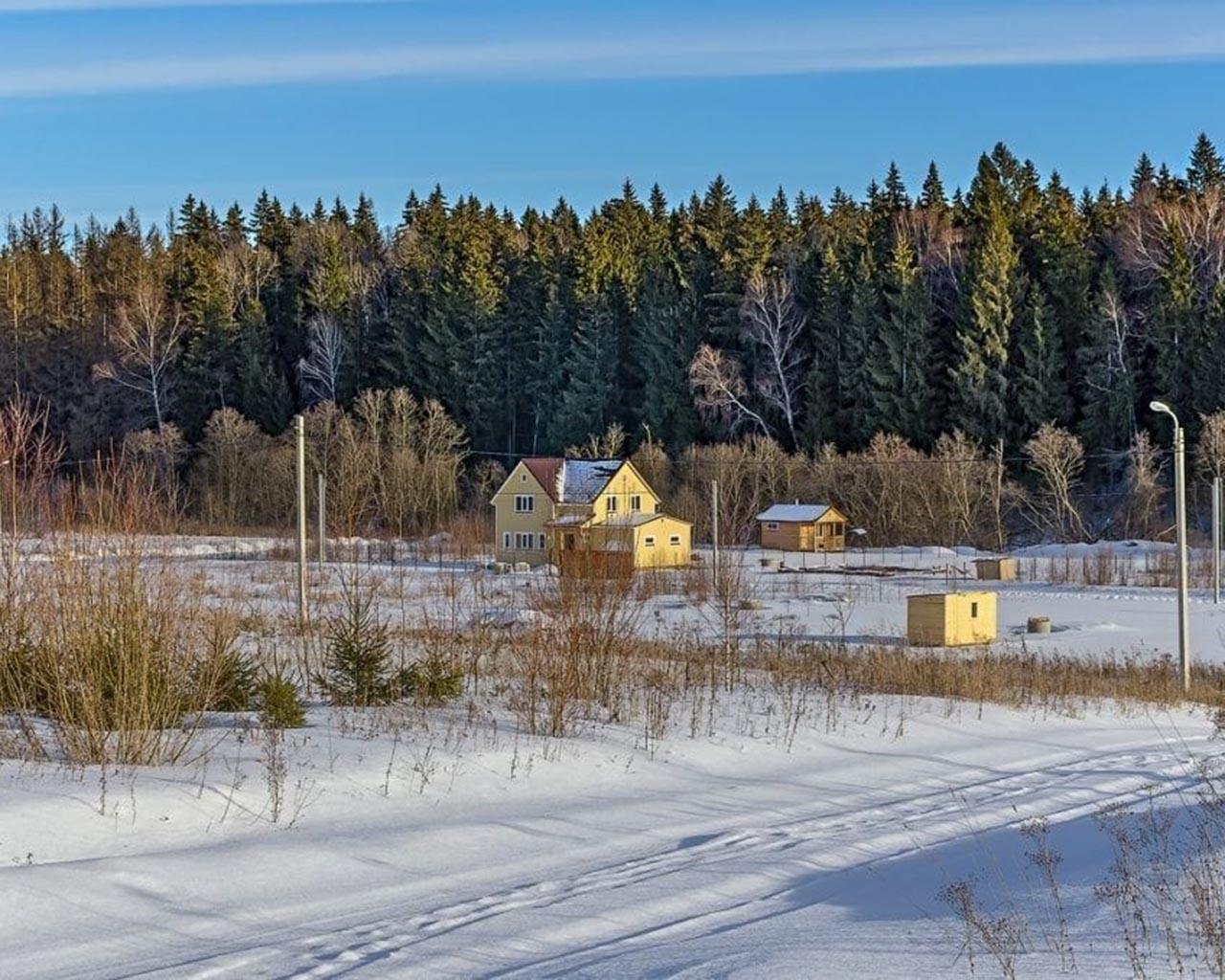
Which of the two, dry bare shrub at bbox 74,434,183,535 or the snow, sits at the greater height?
the snow

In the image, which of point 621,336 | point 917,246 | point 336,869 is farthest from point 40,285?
point 336,869

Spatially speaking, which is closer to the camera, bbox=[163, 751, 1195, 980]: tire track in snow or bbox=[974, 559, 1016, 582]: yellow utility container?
bbox=[163, 751, 1195, 980]: tire track in snow

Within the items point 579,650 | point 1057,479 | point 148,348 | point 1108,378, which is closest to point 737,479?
point 1057,479

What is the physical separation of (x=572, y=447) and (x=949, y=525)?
21.9 metres

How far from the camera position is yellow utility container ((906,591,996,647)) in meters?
32.1

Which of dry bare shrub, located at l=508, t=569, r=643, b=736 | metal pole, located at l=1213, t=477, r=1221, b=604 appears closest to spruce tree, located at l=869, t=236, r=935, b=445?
metal pole, located at l=1213, t=477, r=1221, b=604

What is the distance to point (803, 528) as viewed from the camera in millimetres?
64625

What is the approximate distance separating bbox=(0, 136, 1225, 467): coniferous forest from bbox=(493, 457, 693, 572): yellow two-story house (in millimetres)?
15673

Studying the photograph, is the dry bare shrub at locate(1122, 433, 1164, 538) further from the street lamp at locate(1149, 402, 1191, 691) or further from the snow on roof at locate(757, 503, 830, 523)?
the street lamp at locate(1149, 402, 1191, 691)

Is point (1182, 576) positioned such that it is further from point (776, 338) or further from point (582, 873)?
point (776, 338)

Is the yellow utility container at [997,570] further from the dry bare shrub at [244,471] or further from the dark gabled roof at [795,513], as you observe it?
the dry bare shrub at [244,471]

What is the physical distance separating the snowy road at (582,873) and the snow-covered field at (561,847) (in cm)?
3

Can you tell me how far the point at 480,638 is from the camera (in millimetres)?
17656

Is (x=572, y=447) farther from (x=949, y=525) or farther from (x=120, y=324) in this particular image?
(x=120, y=324)
